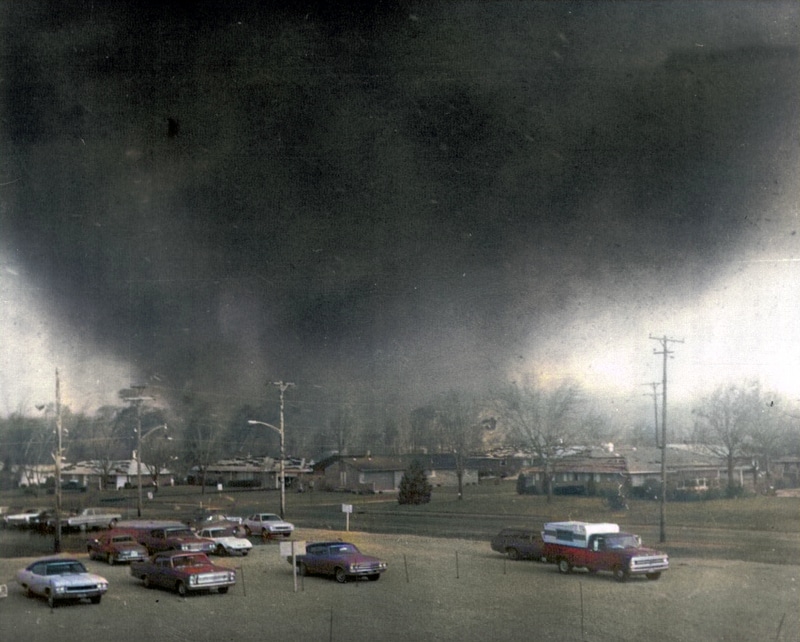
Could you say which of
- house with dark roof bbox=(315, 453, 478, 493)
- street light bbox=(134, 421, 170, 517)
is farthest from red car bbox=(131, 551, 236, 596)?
house with dark roof bbox=(315, 453, 478, 493)

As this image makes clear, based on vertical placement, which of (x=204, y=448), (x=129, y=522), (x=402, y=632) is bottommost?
(x=402, y=632)

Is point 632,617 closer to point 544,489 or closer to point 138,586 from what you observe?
point 544,489

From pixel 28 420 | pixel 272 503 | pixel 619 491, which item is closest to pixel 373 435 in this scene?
pixel 272 503

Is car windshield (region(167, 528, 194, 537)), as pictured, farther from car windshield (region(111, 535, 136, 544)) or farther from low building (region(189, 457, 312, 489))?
Result: low building (region(189, 457, 312, 489))

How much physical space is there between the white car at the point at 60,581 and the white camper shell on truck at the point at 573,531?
4.26 meters

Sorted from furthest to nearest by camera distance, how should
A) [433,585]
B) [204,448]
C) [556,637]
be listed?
[204,448], [433,585], [556,637]

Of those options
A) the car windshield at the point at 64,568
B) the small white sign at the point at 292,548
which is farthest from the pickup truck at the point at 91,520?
the small white sign at the point at 292,548

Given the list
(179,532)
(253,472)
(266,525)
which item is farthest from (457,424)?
(179,532)

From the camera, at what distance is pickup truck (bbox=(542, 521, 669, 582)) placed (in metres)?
6.83

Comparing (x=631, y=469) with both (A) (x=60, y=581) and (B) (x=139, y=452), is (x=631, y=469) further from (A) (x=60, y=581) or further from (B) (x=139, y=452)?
(A) (x=60, y=581)

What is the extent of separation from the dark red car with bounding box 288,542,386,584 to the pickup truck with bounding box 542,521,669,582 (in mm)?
1710

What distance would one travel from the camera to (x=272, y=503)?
7723mm

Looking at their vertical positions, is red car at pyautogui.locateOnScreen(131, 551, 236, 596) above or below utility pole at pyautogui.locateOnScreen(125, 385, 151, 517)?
below

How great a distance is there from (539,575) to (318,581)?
2.16 m
